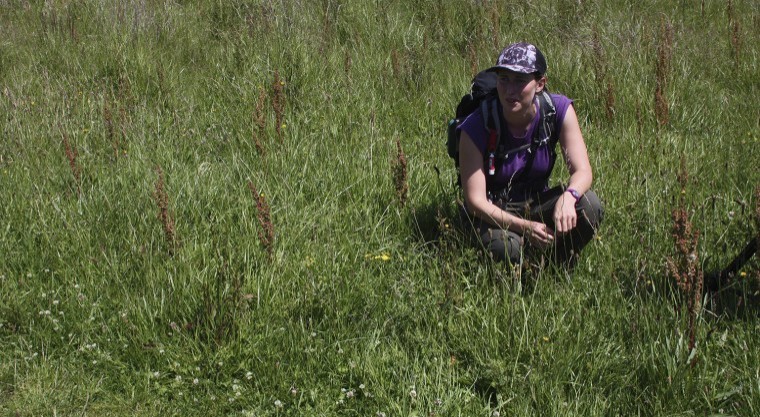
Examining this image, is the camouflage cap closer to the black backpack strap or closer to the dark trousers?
the black backpack strap

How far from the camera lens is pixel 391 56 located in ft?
19.2

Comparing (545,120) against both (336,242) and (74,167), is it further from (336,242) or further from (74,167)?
(74,167)

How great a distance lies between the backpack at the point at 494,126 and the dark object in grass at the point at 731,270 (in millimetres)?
822

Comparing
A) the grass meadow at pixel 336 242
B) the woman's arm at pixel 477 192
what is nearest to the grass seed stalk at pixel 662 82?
the grass meadow at pixel 336 242

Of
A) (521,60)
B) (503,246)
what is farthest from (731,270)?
(521,60)

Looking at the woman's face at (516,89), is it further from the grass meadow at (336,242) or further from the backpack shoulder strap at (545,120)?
the grass meadow at (336,242)

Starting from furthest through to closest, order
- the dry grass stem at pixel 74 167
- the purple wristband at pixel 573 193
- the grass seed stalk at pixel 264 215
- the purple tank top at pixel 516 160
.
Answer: the dry grass stem at pixel 74 167 → the purple tank top at pixel 516 160 → the purple wristband at pixel 573 193 → the grass seed stalk at pixel 264 215

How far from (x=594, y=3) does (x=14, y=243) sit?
504 cm

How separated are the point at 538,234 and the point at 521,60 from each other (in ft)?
2.35

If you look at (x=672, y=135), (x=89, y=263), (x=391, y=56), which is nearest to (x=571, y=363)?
(x=89, y=263)

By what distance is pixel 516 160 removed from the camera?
3572mm

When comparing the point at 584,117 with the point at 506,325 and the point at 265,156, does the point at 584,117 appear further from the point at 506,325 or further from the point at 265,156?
the point at 506,325

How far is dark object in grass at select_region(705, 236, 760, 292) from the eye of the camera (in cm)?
313

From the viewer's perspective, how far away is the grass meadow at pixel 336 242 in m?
2.91
